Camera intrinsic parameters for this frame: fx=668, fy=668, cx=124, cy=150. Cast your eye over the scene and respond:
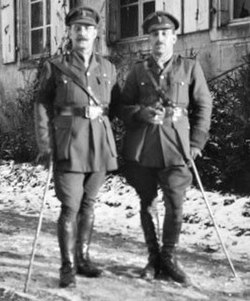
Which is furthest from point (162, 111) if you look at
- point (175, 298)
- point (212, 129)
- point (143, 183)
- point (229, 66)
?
point (229, 66)

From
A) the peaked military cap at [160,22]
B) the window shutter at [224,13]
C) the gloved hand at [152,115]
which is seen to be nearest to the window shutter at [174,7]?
the window shutter at [224,13]

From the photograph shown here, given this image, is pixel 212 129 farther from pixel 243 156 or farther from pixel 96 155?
pixel 96 155

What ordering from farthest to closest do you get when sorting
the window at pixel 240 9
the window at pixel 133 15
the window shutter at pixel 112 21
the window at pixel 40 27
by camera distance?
the window at pixel 40 27, the window shutter at pixel 112 21, the window at pixel 133 15, the window at pixel 240 9

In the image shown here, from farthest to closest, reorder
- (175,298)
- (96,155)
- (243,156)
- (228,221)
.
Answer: (243,156) < (228,221) < (96,155) < (175,298)

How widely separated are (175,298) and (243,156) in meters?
3.27

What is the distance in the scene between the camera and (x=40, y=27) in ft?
41.2

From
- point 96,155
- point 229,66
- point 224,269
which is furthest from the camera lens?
point 229,66

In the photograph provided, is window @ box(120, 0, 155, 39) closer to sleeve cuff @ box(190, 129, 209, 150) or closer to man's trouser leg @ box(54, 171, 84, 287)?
sleeve cuff @ box(190, 129, 209, 150)

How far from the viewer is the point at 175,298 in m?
4.60

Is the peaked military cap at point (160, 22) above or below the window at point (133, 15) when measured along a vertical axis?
below

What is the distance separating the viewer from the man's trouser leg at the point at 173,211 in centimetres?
491

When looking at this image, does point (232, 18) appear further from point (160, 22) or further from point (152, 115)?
point (152, 115)

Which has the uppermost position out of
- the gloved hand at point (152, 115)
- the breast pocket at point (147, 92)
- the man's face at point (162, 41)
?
the man's face at point (162, 41)

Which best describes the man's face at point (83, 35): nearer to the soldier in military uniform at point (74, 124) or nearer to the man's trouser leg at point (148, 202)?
the soldier in military uniform at point (74, 124)
